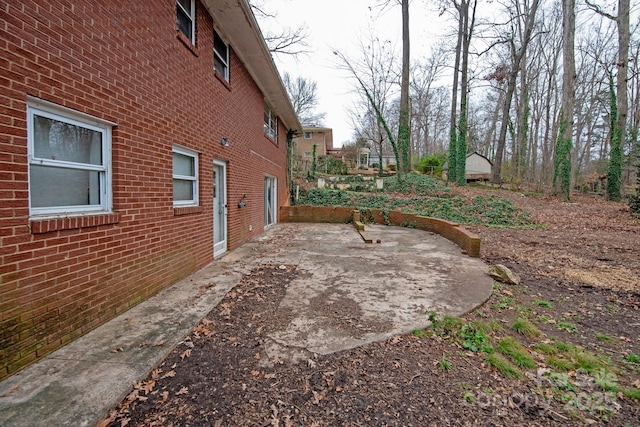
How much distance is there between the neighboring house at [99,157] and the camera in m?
2.32

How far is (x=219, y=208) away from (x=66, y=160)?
375 cm

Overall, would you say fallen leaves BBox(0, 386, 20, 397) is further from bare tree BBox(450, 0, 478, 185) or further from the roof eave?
bare tree BBox(450, 0, 478, 185)

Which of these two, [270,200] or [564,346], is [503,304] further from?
[270,200]

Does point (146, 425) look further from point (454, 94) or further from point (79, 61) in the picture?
point (454, 94)

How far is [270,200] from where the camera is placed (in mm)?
11789

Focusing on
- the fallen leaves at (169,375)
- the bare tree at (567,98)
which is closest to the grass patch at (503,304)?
the fallen leaves at (169,375)

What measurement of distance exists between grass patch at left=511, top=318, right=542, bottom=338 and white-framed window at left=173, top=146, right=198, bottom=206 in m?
4.85

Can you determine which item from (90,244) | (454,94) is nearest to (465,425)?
(90,244)

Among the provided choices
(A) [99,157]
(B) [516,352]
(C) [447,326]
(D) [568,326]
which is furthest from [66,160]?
(D) [568,326]

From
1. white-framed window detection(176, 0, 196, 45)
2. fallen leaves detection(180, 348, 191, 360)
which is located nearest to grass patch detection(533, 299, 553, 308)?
fallen leaves detection(180, 348, 191, 360)

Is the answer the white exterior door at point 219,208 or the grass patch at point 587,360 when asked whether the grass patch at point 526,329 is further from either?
the white exterior door at point 219,208

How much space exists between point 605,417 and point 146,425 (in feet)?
10.0

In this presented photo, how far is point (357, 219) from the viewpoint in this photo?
12.2m

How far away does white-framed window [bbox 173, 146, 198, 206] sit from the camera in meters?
4.73
